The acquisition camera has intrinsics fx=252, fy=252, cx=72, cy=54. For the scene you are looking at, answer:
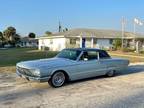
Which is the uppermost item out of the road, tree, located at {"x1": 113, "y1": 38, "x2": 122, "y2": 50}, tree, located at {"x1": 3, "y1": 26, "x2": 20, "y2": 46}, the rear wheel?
tree, located at {"x1": 3, "y1": 26, "x2": 20, "y2": 46}

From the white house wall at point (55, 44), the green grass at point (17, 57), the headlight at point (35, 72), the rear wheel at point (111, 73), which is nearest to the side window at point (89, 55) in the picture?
the rear wheel at point (111, 73)

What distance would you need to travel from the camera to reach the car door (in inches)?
405

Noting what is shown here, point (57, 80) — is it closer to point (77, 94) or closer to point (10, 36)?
point (77, 94)

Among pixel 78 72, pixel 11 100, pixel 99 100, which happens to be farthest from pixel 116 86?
pixel 11 100

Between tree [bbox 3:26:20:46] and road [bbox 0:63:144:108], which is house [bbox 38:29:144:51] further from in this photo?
tree [bbox 3:26:20:46]

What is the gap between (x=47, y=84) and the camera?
10078 mm

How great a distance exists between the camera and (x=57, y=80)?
954cm

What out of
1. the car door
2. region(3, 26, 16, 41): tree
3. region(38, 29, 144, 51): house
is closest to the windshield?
the car door

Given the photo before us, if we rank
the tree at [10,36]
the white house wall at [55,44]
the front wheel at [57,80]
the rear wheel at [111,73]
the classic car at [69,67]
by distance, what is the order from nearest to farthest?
the classic car at [69,67] → the front wheel at [57,80] → the rear wheel at [111,73] → the white house wall at [55,44] → the tree at [10,36]

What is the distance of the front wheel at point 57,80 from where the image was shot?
940 centimetres

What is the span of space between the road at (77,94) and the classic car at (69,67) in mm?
368

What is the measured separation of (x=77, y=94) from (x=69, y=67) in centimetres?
179

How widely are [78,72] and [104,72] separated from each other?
1.77 metres

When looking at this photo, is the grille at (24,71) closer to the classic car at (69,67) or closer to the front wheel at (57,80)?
the classic car at (69,67)
